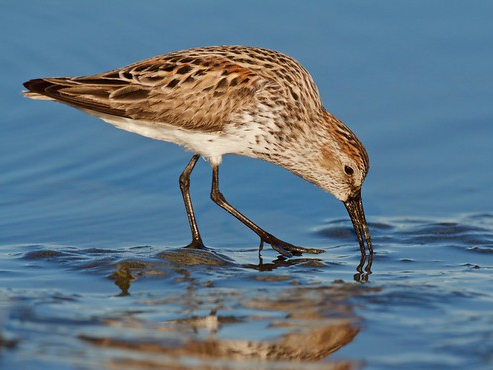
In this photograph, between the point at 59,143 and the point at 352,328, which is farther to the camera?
the point at 59,143

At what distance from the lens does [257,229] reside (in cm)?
1034

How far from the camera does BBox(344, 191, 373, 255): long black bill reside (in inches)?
398

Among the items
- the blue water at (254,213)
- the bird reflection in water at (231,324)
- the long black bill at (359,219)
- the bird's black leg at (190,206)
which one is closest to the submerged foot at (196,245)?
the bird's black leg at (190,206)

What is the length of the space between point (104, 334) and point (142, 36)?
7.09m

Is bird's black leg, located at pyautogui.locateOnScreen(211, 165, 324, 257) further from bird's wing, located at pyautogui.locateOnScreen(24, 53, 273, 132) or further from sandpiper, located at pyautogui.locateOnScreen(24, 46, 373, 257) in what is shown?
bird's wing, located at pyautogui.locateOnScreen(24, 53, 273, 132)

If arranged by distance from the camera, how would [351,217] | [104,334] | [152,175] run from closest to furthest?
[104,334] < [351,217] < [152,175]

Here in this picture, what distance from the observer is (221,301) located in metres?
8.05

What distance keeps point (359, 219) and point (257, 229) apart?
0.94 meters

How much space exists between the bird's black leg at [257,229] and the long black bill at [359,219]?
38cm

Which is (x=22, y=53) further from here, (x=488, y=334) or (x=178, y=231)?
(x=488, y=334)

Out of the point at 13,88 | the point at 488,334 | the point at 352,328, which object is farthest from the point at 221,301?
the point at 13,88

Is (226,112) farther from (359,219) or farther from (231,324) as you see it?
(231,324)

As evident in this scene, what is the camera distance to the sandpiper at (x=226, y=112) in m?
10.3

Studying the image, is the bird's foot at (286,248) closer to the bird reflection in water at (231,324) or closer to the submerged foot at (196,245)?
the submerged foot at (196,245)
